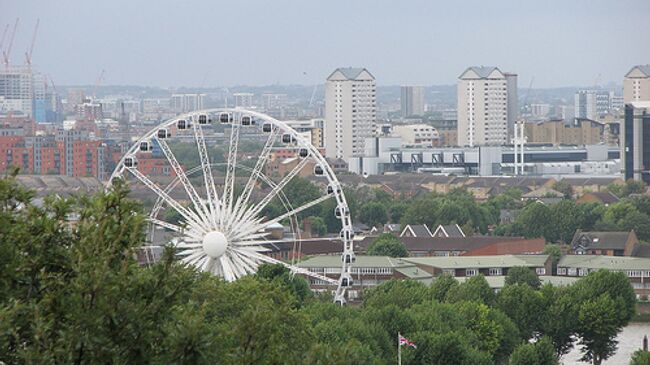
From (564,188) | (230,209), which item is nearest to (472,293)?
(230,209)

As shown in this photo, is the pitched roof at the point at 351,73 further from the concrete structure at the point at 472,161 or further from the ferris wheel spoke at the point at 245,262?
the ferris wheel spoke at the point at 245,262

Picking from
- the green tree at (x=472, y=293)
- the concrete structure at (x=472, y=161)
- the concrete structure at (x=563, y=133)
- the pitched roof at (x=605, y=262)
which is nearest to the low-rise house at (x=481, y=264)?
the pitched roof at (x=605, y=262)

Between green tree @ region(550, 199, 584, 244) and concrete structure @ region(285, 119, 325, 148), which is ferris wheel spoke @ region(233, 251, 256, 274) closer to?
green tree @ region(550, 199, 584, 244)

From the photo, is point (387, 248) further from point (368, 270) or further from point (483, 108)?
point (483, 108)

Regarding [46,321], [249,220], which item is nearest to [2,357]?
[46,321]

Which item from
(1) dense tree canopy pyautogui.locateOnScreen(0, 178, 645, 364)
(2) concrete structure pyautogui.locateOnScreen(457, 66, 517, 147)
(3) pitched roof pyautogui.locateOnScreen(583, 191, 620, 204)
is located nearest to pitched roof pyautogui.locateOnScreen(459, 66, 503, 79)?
(2) concrete structure pyautogui.locateOnScreen(457, 66, 517, 147)

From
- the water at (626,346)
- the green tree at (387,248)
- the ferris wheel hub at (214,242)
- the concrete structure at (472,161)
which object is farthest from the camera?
the concrete structure at (472,161)

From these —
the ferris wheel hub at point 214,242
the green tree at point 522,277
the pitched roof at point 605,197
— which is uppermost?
the ferris wheel hub at point 214,242
